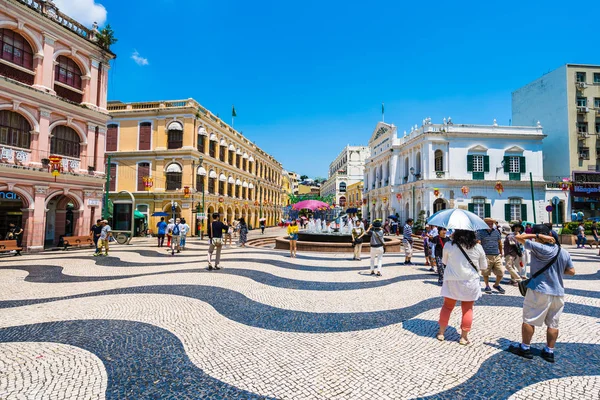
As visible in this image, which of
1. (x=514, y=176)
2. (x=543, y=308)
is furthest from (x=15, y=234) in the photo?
(x=514, y=176)

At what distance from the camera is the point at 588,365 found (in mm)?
3633

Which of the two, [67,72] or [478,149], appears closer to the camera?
[67,72]

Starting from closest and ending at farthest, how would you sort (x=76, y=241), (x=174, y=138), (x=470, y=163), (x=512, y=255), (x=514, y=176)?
(x=512, y=255)
(x=76, y=241)
(x=174, y=138)
(x=514, y=176)
(x=470, y=163)

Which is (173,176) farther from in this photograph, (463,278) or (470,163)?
(470,163)

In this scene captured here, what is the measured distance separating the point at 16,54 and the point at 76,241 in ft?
32.5

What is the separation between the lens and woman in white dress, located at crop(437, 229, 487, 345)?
4.20 meters

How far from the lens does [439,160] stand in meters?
30.7

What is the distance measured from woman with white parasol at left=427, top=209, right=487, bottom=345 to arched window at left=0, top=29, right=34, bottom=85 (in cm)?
2066

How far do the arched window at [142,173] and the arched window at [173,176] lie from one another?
194 cm

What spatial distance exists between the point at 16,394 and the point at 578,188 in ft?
138

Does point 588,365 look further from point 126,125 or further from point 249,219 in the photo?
point 249,219

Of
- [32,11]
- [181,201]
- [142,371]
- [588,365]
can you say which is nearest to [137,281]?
[142,371]

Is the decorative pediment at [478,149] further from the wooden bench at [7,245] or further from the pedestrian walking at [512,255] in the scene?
the wooden bench at [7,245]

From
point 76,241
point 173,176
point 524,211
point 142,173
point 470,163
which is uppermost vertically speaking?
point 470,163
